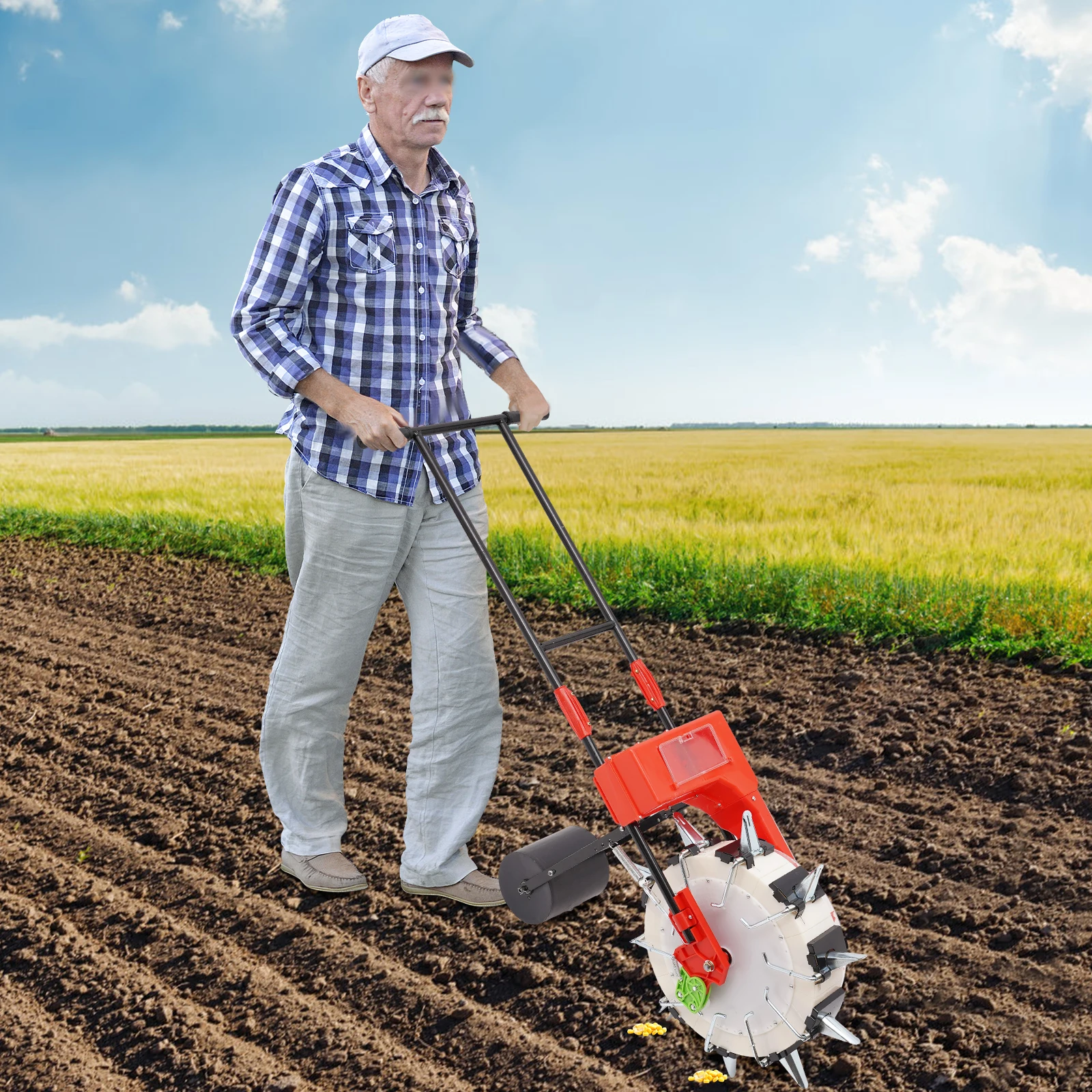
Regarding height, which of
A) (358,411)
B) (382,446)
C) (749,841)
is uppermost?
(358,411)

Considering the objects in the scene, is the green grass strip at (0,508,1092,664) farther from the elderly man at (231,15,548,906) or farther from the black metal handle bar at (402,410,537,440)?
the black metal handle bar at (402,410,537,440)

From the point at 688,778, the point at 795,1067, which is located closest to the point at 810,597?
the point at 688,778

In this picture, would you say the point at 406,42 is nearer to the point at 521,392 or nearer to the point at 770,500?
the point at 521,392

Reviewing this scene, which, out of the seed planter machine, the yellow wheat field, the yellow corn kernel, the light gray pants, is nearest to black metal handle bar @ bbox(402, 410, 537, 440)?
the light gray pants

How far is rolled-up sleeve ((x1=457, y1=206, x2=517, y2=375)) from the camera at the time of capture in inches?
145

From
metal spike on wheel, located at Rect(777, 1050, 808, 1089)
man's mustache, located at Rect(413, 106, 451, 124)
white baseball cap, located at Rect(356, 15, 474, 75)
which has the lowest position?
metal spike on wheel, located at Rect(777, 1050, 808, 1089)

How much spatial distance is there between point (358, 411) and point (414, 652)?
0.83 metres

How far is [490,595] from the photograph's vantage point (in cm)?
782

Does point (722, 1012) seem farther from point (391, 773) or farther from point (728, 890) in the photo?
point (391, 773)

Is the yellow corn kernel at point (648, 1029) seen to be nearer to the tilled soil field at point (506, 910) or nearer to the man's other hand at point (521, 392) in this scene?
the tilled soil field at point (506, 910)

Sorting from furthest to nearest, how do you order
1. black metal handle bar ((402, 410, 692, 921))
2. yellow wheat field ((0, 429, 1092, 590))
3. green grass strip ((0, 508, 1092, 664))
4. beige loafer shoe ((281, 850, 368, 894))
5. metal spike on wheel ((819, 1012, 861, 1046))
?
yellow wheat field ((0, 429, 1092, 590)) → green grass strip ((0, 508, 1092, 664)) → beige loafer shoe ((281, 850, 368, 894)) → black metal handle bar ((402, 410, 692, 921)) → metal spike on wheel ((819, 1012, 861, 1046))

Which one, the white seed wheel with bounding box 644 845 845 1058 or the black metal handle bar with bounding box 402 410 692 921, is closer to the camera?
the white seed wheel with bounding box 644 845 845 1058

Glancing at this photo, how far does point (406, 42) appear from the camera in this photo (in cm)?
309

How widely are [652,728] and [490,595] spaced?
295 centimetres
